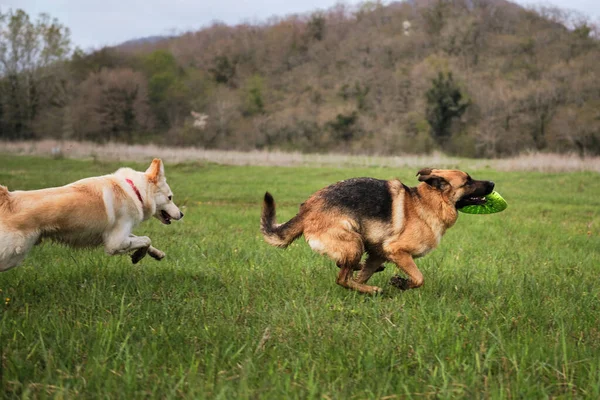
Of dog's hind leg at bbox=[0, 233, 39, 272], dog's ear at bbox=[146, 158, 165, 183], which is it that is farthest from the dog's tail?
dog's hind leg at bbox=[0, 233, 39, 272]

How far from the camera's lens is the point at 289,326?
13.0 ft

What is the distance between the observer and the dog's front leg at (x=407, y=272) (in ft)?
16.9

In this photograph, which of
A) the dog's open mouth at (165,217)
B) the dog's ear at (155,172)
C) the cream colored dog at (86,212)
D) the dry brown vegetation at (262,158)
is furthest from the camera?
A: the dry brown vegetation at (262,158)

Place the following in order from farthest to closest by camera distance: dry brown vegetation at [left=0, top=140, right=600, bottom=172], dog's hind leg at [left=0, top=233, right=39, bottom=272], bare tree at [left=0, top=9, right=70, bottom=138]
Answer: bare tree at [left=0, top=9, right=70, bottom=138], dry brown vegetation at [left=0, top=140, right=600, bottom=172], dog's hind leg at [left=0, top=233, right=39, bottom=272]

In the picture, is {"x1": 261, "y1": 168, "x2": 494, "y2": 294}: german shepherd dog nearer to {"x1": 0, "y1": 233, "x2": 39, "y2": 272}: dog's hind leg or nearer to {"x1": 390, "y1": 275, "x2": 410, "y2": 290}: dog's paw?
{"x1": 390, "y1": 275, "x2": 410, "y2": 290}: dog's paw

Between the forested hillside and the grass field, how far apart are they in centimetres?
4952

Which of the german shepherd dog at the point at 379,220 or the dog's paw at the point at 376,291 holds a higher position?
the german shepherd dog at the point at 379,220

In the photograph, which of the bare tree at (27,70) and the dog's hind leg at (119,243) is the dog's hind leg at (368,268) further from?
the bare tree at (27,70)

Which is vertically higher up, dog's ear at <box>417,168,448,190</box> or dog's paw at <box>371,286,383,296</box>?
dog's ear at <box>417,168,448,190</box>

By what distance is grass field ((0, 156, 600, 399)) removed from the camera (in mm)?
2896

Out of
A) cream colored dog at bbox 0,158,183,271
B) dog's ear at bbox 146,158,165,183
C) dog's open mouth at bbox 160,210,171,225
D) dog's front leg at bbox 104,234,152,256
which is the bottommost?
dog's front leg at bbox 104,234,152,256

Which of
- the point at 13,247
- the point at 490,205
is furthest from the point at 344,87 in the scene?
the point at 13,247

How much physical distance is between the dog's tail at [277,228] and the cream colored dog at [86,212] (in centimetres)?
129

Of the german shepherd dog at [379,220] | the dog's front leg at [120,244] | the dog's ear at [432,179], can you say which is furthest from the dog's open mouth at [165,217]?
the dog's ear at [432,179]
